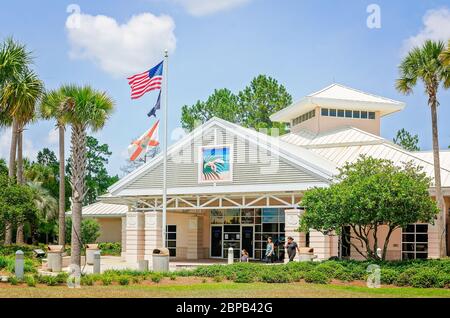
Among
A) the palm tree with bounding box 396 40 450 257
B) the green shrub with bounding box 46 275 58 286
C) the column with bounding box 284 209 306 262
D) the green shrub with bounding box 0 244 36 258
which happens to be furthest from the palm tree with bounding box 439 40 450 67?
the green shrub with bounding box 0 244 36 258

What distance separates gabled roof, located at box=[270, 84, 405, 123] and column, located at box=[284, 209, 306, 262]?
1287 centimetres

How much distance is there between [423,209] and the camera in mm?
24391

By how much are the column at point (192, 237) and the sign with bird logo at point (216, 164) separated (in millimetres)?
5339

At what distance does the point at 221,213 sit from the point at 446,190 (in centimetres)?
1294

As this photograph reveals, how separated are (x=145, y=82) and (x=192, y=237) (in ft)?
38.0

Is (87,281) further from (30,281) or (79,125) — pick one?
(79,125)

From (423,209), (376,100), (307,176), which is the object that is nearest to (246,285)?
(423,209)

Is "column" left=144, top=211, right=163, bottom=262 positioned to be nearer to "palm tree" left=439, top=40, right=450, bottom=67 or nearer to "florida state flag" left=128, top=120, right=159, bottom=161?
"florida state flag" left=128, top=120, right=159, bottom=161

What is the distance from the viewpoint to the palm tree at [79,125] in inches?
1094

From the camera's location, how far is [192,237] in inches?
1508

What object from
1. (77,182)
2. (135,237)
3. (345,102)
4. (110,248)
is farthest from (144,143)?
(110,248)

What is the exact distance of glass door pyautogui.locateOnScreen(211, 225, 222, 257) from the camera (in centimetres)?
3884
